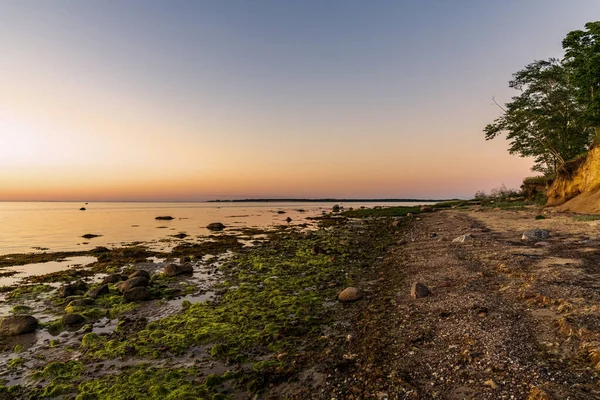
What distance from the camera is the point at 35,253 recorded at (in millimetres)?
24922

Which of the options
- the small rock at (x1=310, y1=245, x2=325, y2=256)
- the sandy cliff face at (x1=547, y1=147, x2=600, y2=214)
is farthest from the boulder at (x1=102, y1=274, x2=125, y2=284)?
the sandy cliff face at (x1=547, y1=147, x2=600, y2=214)

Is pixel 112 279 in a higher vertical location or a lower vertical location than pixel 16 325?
lower

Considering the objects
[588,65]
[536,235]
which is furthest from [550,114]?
[536,235]

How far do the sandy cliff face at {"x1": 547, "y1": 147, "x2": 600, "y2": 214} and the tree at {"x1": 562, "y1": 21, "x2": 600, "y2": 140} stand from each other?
3100mm

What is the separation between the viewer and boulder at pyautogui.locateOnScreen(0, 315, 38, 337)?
9.73 metres

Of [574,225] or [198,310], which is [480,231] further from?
[198,310]

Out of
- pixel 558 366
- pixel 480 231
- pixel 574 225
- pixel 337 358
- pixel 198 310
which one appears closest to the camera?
pixel 558 366

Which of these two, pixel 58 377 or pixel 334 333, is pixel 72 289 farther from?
pixel 334 333

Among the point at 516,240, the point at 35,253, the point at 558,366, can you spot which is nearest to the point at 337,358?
the point at 558,366

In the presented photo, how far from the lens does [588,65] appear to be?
27984 millimetres

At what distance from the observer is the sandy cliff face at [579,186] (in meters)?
27.7

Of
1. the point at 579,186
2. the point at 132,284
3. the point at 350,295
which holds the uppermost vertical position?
the point at 579,186

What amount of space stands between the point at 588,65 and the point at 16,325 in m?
44.5

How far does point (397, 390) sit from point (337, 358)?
6.12 ft
